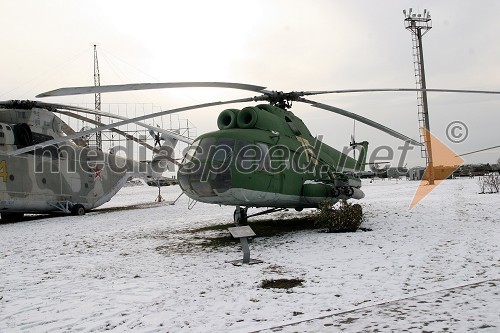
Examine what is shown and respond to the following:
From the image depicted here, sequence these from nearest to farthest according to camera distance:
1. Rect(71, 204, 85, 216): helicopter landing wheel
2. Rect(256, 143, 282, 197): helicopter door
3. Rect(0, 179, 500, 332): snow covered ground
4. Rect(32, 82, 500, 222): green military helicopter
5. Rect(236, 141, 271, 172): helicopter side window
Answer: Rect(0, 179, 500, 332): snow covered ground
Rect(32, 82, 500, 222): green military helicopter
Rect(236, 141, 271, 172): helicopter side window
Rect(256, 143, 282, 197): helicopter door
Rect(71, 204, 85, 216): helicopter landing wheel

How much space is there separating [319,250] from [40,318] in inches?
222

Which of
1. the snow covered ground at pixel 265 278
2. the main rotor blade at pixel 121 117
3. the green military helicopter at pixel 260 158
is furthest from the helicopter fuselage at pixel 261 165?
the main rotor blade at pixel 121 117

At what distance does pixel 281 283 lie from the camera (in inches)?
247

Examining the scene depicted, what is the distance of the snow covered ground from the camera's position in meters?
4.63

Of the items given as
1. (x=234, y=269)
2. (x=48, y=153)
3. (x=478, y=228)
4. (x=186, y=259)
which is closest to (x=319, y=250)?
(x=234, y=269)

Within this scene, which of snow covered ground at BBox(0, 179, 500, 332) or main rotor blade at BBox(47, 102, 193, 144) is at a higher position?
main rotor blade at BBox(47, 102, 193, 144)

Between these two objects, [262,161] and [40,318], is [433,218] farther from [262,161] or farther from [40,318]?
[40,318]

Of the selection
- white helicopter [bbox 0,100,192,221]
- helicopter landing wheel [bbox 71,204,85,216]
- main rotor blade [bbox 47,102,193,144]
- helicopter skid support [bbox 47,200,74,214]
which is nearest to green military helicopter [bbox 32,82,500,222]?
main rotor blade [bbox 47,102,193,144]

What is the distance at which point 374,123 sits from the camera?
1228cm

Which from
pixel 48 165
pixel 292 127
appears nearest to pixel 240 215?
pixel 292 127

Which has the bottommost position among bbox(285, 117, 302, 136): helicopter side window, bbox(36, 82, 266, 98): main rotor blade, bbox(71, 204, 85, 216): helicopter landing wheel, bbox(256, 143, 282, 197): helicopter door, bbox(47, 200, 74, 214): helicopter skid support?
bbox(71, 204, 85, 216): helicopter landing wheel

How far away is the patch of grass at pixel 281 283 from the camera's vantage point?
6.07m

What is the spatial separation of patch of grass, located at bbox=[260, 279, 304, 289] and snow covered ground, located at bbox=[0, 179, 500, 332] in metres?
0.13

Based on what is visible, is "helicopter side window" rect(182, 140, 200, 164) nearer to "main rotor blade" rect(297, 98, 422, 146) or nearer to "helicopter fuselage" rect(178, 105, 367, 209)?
"helicopter fuselage" rect(178, 105, 367, 209)
